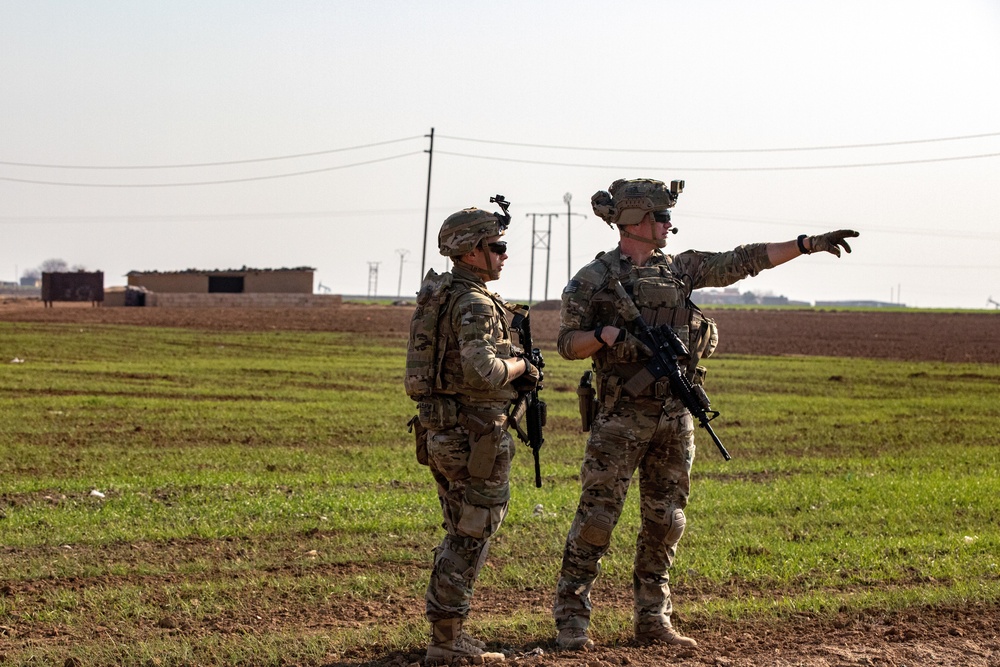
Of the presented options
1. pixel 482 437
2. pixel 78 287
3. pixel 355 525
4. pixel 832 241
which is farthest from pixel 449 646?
pixel 78 287

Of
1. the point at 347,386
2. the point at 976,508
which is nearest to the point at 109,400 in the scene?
the point at 347,386

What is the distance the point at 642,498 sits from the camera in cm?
652

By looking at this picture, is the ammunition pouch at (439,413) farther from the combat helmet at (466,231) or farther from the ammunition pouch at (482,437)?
the combat helmet at (466,231)

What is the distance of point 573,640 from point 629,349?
165cm

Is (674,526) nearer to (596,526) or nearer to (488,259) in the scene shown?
(596,526)

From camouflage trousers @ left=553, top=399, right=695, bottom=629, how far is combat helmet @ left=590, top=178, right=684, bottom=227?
1045 millimetres

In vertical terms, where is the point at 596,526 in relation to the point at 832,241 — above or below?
below

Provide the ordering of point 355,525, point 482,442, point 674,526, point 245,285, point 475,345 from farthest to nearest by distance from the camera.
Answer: point 245,285, point 355,525, point 674,526, point 482,442, point 475,345

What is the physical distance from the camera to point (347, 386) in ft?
76.9

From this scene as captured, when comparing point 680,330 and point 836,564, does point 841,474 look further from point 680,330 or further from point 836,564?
point 680,330

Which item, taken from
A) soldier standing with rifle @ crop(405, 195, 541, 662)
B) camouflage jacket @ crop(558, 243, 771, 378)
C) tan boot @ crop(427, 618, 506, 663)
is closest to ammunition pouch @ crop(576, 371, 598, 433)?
camouflage jacket @ crop(558, 243, 771, 378)

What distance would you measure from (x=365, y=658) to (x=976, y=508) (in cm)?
685

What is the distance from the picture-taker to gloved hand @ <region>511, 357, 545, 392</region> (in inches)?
237

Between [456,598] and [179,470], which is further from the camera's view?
[179,470]
